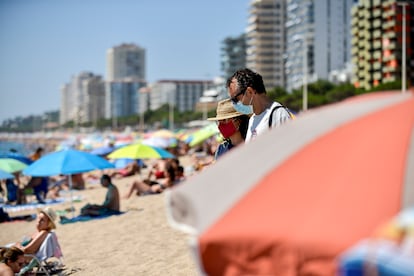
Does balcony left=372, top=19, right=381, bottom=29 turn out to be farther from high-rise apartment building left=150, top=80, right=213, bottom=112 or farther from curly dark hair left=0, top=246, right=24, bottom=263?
high-rise apartment building left=150, top=80, right=213, bottom=112

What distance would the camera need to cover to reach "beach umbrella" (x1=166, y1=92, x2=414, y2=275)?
1971mm

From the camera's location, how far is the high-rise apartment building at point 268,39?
126m

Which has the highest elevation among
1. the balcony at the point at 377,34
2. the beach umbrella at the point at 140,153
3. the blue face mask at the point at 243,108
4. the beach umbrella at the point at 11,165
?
the balcony at the point at 377,34

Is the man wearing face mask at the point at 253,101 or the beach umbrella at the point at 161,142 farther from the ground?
the man wearing face mask at the point at 253,101

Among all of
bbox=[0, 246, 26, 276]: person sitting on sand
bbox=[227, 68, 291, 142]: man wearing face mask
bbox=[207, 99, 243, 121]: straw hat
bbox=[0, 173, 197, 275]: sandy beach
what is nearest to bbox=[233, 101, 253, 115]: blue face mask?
bbox=[227, 68, 291, 142]: man wearing face mask

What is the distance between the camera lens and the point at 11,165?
1566 cm

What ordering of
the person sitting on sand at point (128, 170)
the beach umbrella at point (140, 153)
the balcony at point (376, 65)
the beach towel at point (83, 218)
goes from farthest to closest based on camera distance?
the balcony at point (376, 65)
the person sitting on sand at point (128, 170)
the beach umbrella at point (140, 153)
the beach towel at point (83, 218)

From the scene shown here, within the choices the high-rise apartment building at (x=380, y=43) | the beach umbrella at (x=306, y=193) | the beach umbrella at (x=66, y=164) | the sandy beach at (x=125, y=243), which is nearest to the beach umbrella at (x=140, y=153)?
the sandy beach at (x=125, y=243)

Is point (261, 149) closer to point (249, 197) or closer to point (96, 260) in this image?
point (249, 197)

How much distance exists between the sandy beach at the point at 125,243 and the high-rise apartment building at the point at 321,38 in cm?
9695

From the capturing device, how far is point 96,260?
8.48m

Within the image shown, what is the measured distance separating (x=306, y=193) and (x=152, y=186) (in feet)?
47.9

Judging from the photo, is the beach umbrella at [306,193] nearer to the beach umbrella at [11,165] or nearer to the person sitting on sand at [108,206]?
the person sitting on sand at [108,206]

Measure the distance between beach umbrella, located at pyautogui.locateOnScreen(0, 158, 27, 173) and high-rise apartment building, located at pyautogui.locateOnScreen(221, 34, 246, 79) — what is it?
12900 centimetres
